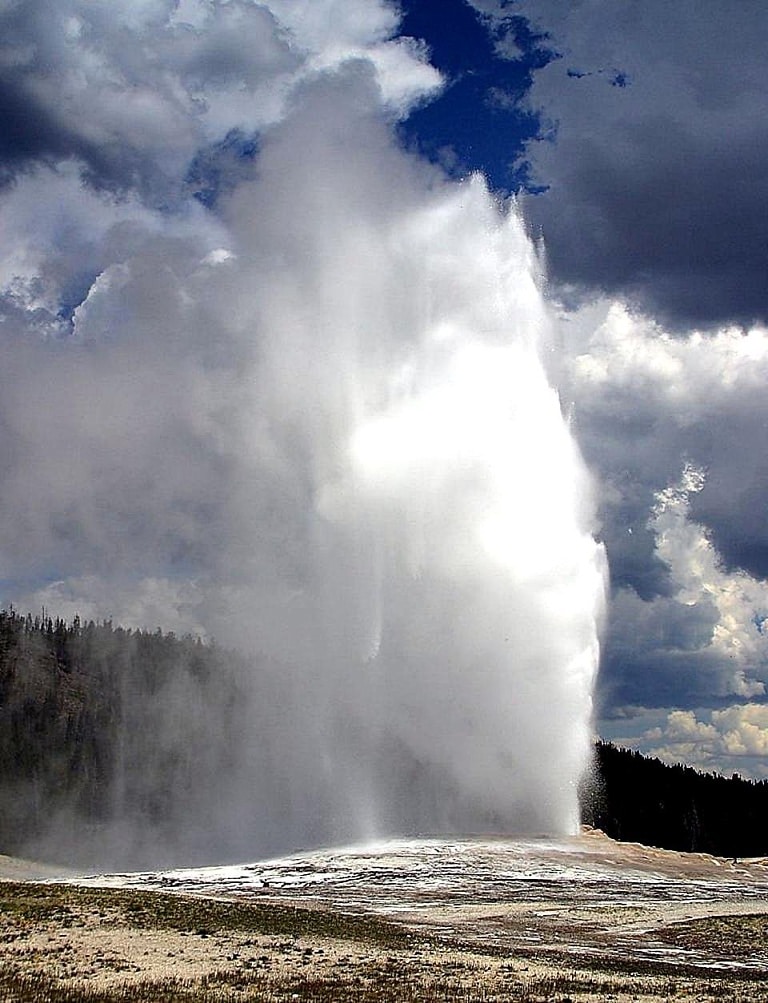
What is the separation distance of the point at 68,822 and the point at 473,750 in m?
60.5

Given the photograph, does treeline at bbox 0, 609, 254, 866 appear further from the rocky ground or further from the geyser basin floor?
the rocky ground

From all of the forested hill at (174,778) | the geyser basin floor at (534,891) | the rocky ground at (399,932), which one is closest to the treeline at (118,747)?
the forested hill at (174,778)

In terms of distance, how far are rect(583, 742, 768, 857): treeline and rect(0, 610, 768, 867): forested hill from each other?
0.59ft

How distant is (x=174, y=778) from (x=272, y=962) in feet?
327

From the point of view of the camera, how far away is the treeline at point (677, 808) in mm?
118938

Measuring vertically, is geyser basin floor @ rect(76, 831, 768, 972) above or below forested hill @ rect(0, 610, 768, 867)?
below

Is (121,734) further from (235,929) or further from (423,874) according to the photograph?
(235,929)

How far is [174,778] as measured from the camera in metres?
127

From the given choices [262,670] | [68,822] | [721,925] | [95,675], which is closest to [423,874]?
[721,925]

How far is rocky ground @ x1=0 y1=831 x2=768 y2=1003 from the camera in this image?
2880cm

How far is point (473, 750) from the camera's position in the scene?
83.6 m

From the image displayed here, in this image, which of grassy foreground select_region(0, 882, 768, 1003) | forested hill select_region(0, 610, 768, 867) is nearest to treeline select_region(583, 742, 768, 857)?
forested hill select_region(0, 610, 768, 867)

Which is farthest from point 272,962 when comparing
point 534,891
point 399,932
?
point 534,891

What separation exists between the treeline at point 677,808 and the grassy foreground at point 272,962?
7944 centimetres
